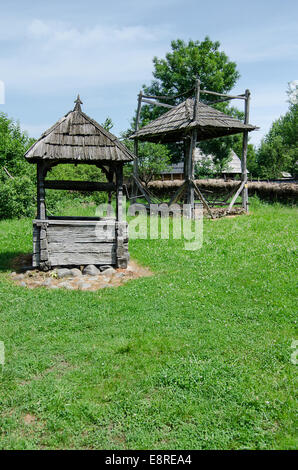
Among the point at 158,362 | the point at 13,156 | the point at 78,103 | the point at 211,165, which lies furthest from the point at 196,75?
the point at 158,362

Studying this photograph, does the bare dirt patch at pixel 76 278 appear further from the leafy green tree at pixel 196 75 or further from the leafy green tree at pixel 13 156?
the leafy green tree at pixel 196 75

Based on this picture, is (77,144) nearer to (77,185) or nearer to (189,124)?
(77,185)

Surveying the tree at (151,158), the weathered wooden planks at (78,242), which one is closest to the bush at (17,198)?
the tree at (151,158)

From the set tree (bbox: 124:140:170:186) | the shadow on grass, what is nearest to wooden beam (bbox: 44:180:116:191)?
the shadow on grass

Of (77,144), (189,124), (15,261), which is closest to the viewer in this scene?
(77,144)

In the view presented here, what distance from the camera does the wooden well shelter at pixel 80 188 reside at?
8.38 m

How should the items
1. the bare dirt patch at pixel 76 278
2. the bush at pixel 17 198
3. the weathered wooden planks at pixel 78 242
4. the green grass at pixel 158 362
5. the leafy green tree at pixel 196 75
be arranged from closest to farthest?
the green grass at pixel 158 362
the bare dirt patch at pixel 76 278
the weathered wooden planks at pixel 78 242
the bush at pixel 17 198
the leafy green tree at pixel 196 75

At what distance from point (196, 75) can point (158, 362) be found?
88.7 ft

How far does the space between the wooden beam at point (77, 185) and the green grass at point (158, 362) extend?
97.4 inches

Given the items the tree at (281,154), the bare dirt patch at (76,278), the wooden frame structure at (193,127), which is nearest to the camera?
the bare dirt patch at (76,278)

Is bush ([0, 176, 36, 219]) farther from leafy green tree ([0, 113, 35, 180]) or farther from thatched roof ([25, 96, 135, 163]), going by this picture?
thatched roof ([25, 96, 135, 163])

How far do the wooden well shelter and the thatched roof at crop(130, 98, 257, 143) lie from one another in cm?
548

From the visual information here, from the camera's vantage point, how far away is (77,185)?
29.3 ft
